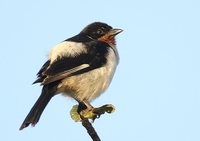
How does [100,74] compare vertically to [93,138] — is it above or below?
below

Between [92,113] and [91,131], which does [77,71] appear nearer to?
[92,113]

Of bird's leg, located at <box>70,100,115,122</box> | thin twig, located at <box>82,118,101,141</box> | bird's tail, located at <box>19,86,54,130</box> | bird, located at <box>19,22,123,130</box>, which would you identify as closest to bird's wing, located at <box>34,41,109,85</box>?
bird, located at <box>19,22,123,130</box>

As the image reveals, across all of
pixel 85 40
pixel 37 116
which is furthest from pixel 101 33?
pixel 37 116

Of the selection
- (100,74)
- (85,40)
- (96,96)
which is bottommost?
(96,96)

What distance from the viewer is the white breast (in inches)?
220

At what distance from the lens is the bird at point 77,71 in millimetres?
5280

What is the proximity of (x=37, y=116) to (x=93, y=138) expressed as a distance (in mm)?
1912

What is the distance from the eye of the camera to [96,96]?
5.95 m

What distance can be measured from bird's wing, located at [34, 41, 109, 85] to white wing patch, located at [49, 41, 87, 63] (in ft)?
0.09

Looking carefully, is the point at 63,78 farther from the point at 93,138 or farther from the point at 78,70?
the point at 93,138

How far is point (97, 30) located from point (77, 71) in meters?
1.50

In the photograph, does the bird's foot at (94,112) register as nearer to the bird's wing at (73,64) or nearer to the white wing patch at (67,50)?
the bird's wing at (73,64)

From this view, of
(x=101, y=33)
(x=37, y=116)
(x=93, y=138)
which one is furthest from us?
(x=101, y=33)

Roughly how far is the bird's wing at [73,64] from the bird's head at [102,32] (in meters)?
0.61
